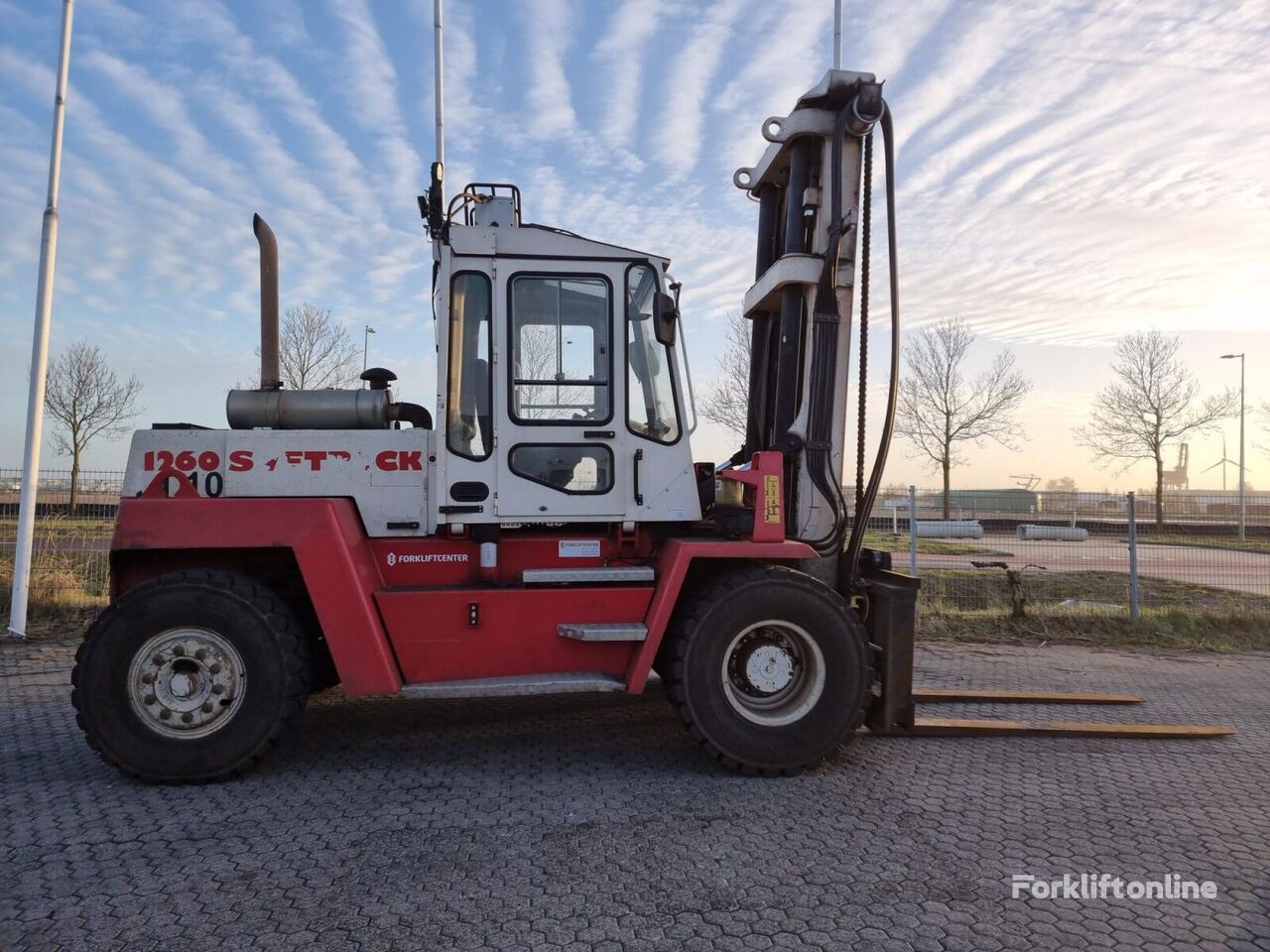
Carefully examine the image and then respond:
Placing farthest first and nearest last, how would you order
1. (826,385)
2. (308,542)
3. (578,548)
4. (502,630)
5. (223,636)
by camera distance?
(826,385) < (578,548) < (502,630) < (308,542) < (223,636)

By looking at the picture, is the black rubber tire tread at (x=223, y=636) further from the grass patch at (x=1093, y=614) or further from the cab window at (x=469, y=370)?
the grass patch at (x=1093, y=614)

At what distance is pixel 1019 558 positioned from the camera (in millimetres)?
12617

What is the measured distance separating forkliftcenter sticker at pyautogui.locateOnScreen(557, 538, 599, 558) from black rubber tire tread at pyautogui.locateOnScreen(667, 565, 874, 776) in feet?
2.20

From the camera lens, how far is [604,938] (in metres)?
3.03

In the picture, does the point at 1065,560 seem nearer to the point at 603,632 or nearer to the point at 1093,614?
the point at 1093,614

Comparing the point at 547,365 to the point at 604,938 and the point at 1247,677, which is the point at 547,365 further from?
the point at 1247,677

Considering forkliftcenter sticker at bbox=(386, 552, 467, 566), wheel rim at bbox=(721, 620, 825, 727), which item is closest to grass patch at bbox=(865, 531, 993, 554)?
wheel rim at bbox=(721, 620, 825, 727)

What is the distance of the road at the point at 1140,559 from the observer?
11641mm

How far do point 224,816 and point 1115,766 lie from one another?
501 cm

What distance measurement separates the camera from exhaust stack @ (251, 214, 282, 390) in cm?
520

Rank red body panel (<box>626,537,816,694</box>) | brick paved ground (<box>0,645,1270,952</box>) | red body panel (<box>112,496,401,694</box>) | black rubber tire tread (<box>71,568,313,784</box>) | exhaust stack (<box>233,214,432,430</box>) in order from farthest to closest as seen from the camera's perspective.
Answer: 1. exhaust stack (<box>233,214,432,430</box>)
2. red body panel (<box>626,537,816,694</box>)
3. red body panel (<box>112,496,401,694</box>)
4. black rubber tire tread (<box>71,568,313,784</box>)
5. brick paved ground (<box>0,645,1270,952</box>)

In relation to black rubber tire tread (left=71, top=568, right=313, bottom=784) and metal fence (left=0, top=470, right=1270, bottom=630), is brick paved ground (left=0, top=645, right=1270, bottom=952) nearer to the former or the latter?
black rubber tire tread (left=71, top=568, right=313, bottom=784)

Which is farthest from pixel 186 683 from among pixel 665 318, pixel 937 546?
pixel 937 546

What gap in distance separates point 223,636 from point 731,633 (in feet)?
9.39
